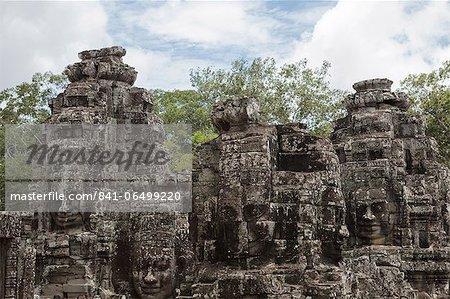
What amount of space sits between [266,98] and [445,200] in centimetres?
1349

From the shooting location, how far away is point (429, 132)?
2473cm

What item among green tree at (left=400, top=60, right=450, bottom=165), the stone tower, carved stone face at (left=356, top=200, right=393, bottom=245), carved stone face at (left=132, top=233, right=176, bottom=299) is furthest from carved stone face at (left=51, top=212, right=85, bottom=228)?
green tree at (left=400, top=60, right=450, bottom=165)

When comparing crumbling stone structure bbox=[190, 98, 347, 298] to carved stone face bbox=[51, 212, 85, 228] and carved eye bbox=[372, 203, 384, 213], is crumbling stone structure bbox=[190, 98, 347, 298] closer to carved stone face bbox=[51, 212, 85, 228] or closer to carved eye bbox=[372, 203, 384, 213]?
carved eye bbox=[372, 203, 384, 213]

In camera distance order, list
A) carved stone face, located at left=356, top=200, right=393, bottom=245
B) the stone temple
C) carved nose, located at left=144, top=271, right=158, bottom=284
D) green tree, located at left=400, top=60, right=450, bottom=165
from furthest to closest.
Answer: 1. green tree, located at left=400, top=60, right=450, bottom=165
2. carved stone face, located at left=356, top=200, right=393, bottom=245
3. carved nose, located at left=144, top=271, right=158, bottom=284
4. the stone temple

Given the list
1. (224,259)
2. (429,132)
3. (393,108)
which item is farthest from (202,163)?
(429,132)

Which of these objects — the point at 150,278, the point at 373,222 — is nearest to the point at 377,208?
the point at 373,222

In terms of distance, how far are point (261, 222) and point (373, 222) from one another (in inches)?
230

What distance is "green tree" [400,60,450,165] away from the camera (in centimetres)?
2447

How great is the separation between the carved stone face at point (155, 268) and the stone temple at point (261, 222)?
2 centimetres

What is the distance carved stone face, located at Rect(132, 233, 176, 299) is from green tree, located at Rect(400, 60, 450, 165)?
1543 centimetres

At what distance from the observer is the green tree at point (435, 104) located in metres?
24.5

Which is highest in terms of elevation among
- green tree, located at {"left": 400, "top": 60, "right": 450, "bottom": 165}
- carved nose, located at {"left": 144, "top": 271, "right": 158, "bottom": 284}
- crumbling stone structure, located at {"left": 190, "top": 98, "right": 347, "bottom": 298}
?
green tree, located at {"left": 400, "top": 60, "right": 450, "bottom": 165}

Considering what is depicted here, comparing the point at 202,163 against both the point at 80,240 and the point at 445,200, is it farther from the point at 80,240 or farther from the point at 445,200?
the point at 445,200

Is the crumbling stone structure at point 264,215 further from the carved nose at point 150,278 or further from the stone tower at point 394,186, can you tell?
the stone tower at point 394,186
